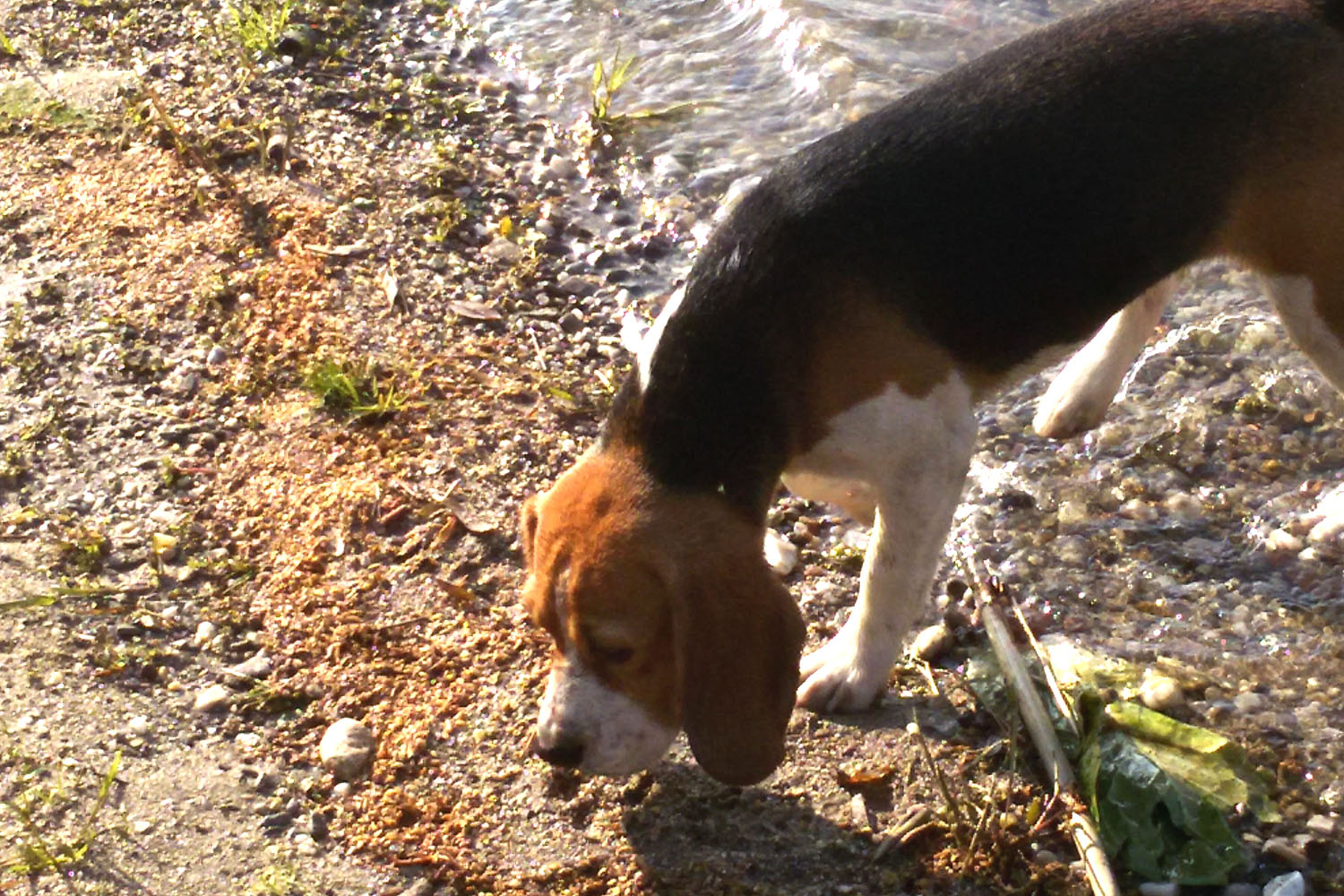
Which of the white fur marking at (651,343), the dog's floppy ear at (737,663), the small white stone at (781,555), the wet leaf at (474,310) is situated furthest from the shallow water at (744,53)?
the dog's floppy ear at (737,663)

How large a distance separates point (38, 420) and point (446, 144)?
7.10ft

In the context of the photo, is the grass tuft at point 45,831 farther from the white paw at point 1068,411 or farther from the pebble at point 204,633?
the white paw at point 1068,411

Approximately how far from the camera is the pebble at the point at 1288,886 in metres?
2.98

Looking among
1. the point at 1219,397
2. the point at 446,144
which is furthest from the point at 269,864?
the point at 446,144

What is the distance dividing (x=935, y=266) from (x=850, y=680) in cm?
102

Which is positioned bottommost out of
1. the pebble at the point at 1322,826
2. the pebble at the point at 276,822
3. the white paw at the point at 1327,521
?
→ the pebble at the point at 1322,826

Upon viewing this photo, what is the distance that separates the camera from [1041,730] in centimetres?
325

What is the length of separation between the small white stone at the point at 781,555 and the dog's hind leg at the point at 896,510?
0.48 m

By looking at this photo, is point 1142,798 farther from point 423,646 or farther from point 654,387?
point 423,646

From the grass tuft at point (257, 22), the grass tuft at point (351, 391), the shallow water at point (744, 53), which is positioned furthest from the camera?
the grass tuft at point (257, 22)

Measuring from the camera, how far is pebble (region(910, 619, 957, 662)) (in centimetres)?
369

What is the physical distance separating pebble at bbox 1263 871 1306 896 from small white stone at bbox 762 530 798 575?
1466 millimetres

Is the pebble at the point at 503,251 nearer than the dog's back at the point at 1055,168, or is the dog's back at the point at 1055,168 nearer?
the dog's back at the point at 1055,168

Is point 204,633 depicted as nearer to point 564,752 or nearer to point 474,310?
point 564,752
